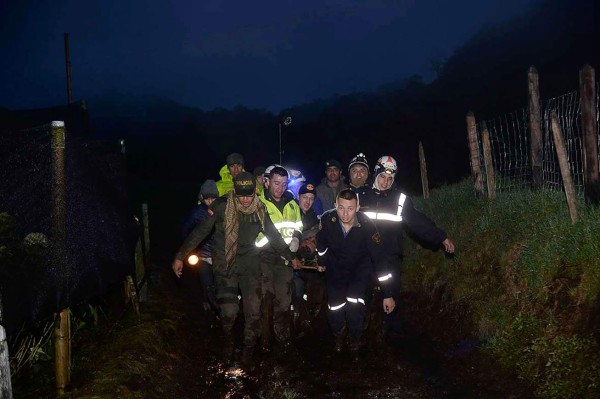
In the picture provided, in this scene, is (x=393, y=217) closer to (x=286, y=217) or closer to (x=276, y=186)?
(x=286, y=217)

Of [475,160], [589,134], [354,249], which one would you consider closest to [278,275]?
[354,249]

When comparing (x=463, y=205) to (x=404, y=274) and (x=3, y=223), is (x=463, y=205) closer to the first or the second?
(x=404, y=274)

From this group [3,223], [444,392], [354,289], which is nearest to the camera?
[3,223]

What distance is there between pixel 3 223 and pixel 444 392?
4464mm

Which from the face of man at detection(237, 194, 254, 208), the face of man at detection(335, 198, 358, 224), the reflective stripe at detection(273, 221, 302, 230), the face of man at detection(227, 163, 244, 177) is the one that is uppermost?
the face of man at detection(227, 163, 244, 177)

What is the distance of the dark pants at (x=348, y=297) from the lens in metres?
6.90

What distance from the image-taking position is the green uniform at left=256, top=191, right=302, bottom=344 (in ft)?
23.8

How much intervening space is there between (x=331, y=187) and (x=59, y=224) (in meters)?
6.05

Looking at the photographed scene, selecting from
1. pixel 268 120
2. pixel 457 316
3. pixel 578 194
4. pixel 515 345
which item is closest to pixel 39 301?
pixel 515 345

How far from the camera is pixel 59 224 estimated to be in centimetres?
440

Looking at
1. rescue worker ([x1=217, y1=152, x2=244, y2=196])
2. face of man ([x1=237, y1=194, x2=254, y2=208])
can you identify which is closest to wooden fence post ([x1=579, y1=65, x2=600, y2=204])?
face of man ([x1=237, y1=194, x2=254, y2=208])

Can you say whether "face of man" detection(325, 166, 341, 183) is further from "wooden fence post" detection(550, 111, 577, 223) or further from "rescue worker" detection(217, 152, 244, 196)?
"wooden fence post" detection(550, 111, 577, 223)

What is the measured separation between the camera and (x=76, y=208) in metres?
4.75

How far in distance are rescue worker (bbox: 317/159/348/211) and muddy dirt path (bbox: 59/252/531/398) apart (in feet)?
9.01
